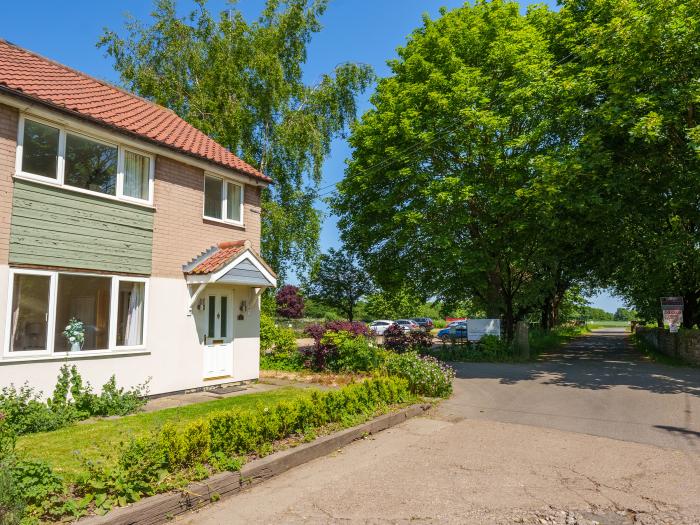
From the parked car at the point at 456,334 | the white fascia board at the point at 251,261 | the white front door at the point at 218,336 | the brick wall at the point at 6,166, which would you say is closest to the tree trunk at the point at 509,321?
the parked car at the point at 456,334

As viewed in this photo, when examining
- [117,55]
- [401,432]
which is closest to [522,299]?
[401,432]

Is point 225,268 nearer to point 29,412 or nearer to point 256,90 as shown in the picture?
point 29,412

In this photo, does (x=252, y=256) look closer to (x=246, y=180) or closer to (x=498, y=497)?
(x=246, y=180)

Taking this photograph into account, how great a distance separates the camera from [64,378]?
28.9 feet

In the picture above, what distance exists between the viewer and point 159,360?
10.6m

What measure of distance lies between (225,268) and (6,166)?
4.55m

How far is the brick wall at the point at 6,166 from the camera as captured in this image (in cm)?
809

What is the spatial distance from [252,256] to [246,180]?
94.3 inches

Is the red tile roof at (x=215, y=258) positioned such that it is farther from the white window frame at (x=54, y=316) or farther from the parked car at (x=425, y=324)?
the parked car at (x=425, y=324)

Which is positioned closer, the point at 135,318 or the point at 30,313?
the point at 30,313

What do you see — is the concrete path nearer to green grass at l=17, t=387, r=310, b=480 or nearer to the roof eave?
green grass at l=17, t=387, r=310, b=480

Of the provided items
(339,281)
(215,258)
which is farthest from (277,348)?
(339,281)

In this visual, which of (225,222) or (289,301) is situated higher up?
(225,222)

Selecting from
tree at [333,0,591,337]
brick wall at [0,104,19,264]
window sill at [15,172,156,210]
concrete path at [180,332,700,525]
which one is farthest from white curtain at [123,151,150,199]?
tree at [333,0,591,337]
